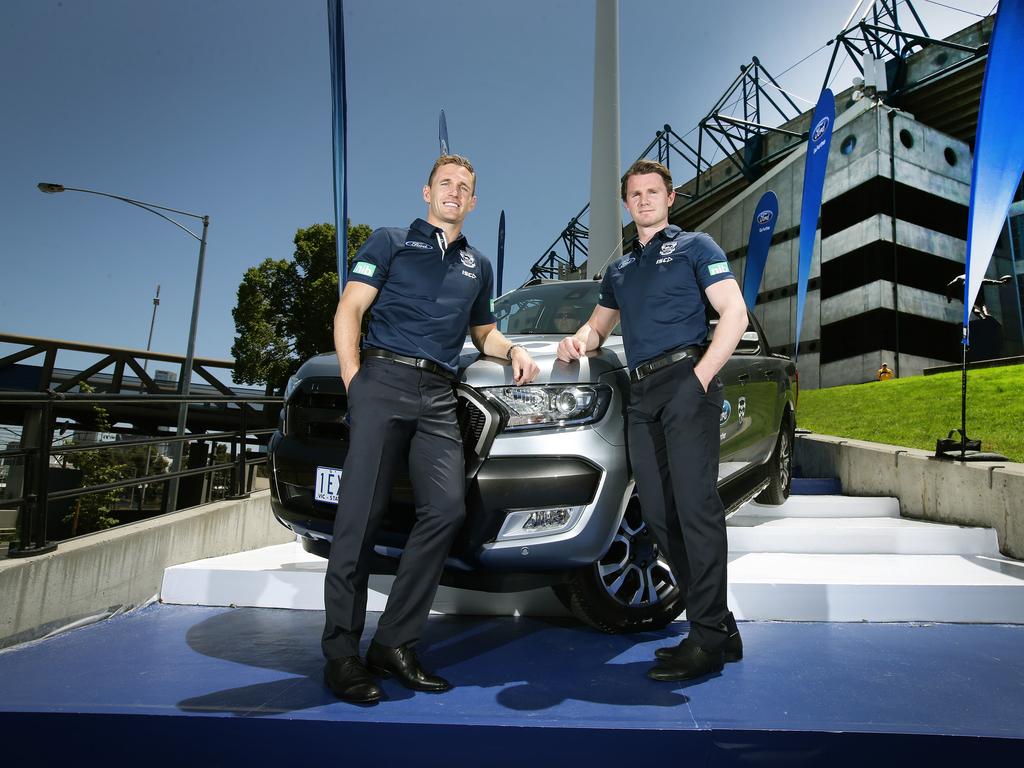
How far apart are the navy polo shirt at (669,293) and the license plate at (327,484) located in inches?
49.9

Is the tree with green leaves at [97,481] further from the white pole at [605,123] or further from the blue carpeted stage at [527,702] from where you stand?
the blue carpeted stage at [527,702]

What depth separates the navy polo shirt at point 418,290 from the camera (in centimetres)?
252

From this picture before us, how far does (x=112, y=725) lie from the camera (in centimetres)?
204

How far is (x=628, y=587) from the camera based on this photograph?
117 inches

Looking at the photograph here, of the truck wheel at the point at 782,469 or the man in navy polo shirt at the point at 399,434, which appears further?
the truck wheel at the point at 782,469

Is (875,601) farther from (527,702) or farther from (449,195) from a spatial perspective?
(449,195)

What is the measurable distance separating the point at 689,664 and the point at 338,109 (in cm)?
969

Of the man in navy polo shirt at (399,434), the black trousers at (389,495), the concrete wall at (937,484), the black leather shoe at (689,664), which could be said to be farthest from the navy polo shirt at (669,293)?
the concrete wall at (937,484)

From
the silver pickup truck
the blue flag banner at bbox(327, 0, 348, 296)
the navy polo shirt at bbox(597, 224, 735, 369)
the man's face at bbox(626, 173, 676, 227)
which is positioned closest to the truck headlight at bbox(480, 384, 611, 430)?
the silver pickup truck

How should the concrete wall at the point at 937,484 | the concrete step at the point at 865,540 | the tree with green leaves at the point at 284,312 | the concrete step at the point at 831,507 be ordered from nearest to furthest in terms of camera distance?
the concrete step at the point at 865,540 → the concrete wall at the point at 937,484 → the concrete step at the point at 831,507 → the tree with green leaves at the point at 284,312

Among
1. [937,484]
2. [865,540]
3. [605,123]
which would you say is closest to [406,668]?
[865,540]

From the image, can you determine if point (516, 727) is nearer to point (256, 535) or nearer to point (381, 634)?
point (381, 634)

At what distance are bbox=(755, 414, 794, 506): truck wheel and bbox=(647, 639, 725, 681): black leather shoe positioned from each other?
250 centimetres

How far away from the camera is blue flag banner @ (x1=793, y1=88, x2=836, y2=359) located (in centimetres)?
1002
